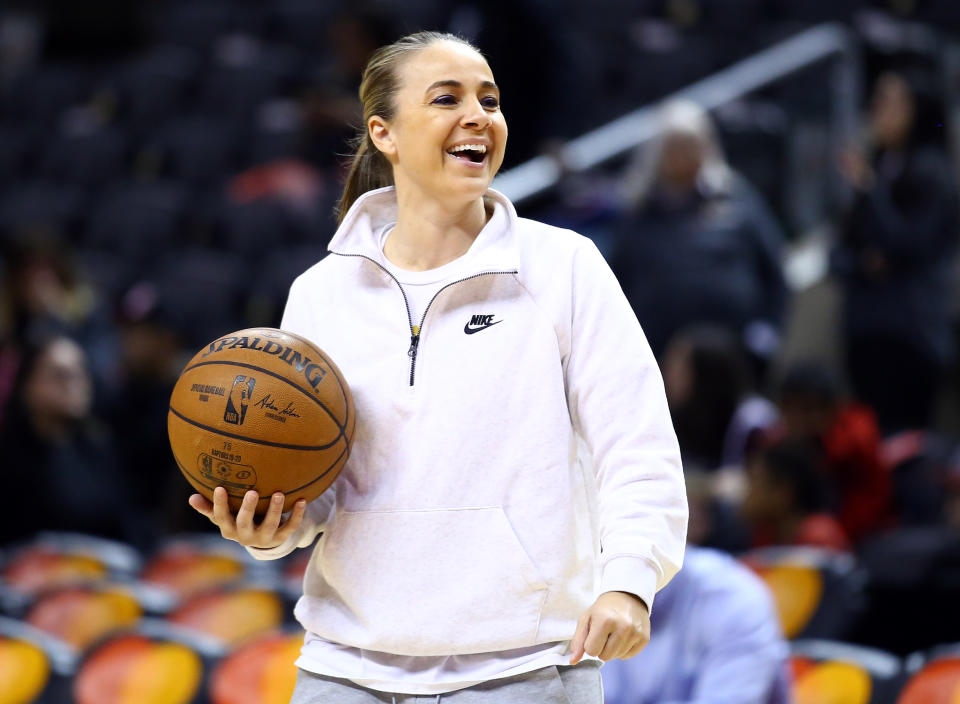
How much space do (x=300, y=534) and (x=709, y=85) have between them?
→ 555 cm

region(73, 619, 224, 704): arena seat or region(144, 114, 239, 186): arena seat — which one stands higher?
region(144, 114, 239, 186): arena seat

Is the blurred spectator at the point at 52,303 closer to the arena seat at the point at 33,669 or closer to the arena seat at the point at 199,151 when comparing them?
the arena seat at the point at 199,151

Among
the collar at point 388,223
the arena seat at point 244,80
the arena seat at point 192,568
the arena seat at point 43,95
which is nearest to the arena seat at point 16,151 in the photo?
the arena seat at point 43,95

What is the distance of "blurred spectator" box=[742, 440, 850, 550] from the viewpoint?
4699 mm

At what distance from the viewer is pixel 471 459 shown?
7.02 ft

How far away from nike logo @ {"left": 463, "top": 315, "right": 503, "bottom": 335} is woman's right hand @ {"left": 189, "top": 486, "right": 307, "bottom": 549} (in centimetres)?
38

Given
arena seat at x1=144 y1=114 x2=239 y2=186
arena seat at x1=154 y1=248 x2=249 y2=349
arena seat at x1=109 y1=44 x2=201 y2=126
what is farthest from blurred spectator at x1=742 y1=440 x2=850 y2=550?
arena seat at x1=109 y1=44 x2=201 y2=126

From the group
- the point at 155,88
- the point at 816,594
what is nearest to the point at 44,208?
the point at 155,88

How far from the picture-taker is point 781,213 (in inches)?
264

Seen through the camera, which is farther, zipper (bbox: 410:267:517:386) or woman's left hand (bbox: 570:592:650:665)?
zipper (bbox: 410:267:517:386)

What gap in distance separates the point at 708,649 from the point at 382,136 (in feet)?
5.59

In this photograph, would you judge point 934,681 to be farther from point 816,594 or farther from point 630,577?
point 630,577

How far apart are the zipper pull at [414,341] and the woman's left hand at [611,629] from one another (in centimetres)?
50

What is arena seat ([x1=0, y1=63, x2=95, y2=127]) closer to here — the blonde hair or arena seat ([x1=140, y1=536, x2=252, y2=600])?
arena seat ([x1=140, y1=536, x2=252, y2=600])
